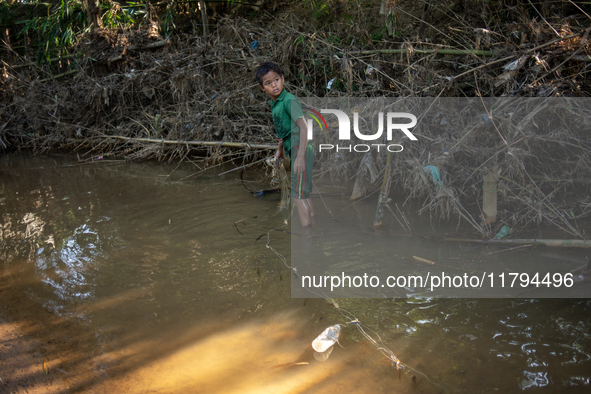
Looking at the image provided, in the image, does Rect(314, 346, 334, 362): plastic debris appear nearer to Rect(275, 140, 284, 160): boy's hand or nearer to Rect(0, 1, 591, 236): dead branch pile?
Rect(0, 1, 591, 236): dead branch pile

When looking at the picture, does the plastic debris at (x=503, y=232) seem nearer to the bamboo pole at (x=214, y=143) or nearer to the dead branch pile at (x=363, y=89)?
the dead branch pile at (x=363, y=89)

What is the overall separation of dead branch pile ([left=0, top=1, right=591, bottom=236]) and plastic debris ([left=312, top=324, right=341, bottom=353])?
5.59 feet

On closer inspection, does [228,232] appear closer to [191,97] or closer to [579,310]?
[579,310]

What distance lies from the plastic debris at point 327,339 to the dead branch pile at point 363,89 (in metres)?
1.70

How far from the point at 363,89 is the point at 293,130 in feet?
6.61

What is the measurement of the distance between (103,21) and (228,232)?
8030mm

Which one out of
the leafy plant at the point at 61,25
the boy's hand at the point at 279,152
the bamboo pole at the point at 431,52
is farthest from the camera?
the leafy plant at the point at 61,25

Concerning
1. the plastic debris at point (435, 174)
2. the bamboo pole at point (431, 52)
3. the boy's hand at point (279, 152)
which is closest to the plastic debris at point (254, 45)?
the bamboo pole at point (431, 52)

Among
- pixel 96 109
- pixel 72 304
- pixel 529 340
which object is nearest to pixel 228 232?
pixel 72 304

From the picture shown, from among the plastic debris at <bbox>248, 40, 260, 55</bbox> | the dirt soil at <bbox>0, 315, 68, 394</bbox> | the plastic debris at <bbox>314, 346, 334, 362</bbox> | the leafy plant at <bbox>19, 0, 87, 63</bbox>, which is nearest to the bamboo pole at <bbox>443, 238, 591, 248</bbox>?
the plastic debris at <bbox>314, 346, 334, 362</bbox>

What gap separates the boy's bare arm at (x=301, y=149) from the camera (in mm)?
3285

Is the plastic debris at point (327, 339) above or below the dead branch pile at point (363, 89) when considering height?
below

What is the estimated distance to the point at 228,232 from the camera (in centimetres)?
391

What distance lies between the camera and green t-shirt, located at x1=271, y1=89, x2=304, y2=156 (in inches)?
130
